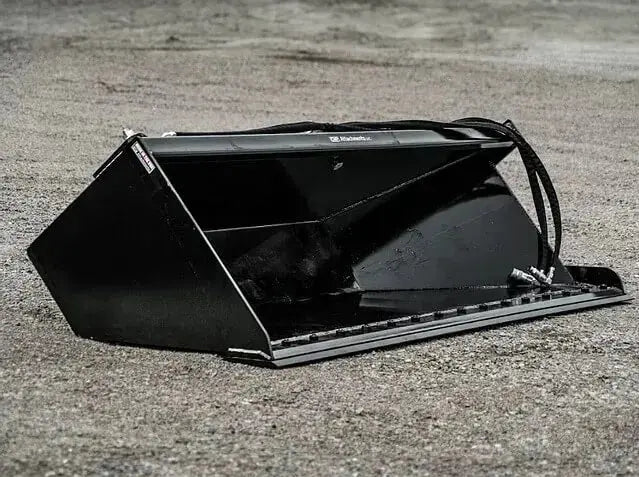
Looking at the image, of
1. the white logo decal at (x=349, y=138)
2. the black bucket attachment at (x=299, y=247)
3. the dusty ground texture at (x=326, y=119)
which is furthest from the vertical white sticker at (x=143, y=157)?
the white logo decal at (x=349, y=138)

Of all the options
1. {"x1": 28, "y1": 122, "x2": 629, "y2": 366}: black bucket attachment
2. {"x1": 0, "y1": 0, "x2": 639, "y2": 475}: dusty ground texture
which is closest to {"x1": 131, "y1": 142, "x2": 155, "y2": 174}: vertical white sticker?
{"x1": 28, "y1": 122, "x2": 629, "y2": 366}: black bucket attachment

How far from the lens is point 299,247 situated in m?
4.29

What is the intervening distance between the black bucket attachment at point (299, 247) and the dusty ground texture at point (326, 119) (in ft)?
0.37

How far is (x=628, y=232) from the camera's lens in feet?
19.3

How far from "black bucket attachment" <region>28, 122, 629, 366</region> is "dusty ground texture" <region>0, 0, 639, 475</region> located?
0.37 ft

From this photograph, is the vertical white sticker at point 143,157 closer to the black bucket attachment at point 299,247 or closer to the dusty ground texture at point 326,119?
the black bucket attachment at point 299,247

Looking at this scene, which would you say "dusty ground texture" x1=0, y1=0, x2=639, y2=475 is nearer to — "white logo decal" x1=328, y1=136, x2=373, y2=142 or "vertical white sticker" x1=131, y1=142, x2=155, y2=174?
"vertical white sticker" x1=131, y1=142, x2=155, y2=174

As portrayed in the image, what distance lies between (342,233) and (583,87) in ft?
22.9

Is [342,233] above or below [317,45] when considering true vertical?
above

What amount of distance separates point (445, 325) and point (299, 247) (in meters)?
0.79

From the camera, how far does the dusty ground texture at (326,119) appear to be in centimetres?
286

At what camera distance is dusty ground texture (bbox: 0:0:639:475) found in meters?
2.86

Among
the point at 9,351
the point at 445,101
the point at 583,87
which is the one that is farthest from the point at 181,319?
the point at 583,87

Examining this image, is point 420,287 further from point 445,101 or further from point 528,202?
point 445,101
